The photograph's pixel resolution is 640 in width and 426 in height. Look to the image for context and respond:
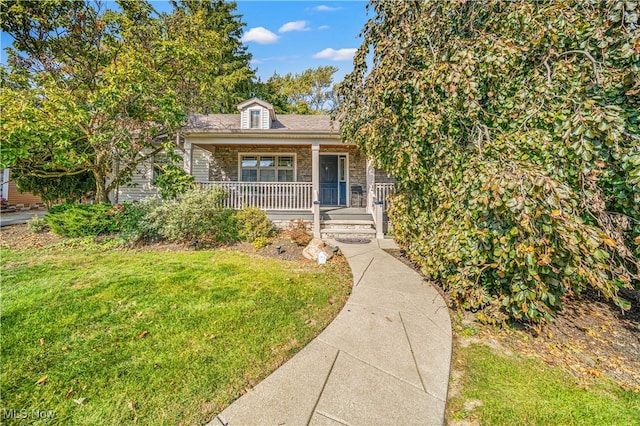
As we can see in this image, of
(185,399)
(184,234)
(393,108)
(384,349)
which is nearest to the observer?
(185,399)

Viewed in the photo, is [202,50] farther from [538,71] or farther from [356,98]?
[538,71]

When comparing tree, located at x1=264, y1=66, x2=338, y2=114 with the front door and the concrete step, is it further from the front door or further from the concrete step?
the concrete step

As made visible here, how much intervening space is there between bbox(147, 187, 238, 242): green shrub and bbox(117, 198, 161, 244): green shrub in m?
0.11

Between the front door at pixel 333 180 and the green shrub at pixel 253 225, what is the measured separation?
4666 millimetres

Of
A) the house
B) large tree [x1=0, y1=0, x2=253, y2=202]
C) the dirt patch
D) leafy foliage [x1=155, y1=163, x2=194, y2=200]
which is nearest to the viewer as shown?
the dirt patch

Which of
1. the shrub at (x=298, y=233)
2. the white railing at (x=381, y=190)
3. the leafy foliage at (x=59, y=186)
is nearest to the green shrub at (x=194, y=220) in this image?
the shrub at (x=298, y=233)

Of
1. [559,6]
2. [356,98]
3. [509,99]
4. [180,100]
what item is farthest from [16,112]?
[559,6]

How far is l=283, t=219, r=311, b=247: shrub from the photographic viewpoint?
22.9 feet

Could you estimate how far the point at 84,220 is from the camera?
7074 millimetres

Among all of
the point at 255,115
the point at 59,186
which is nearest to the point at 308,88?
the point at 255,115

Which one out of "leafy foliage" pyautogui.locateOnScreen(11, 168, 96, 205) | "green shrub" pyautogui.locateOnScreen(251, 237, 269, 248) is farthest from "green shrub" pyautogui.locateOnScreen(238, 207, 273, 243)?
"leafy foliage" pyautogui.locateOnScreen(11, 168, 96, 205)

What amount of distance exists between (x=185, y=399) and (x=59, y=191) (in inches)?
474

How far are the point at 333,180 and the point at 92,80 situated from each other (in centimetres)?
895

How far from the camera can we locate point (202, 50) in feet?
28.9
